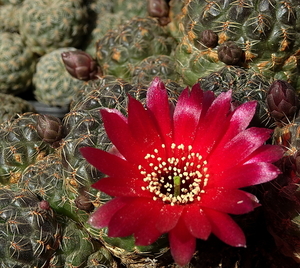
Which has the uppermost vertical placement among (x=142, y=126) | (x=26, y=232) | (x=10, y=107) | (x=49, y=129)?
(x=142, y=126)

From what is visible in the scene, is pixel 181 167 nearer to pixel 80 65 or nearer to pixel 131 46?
pixel 131 46

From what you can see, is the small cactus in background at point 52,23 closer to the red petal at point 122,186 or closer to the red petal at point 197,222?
the red petal at point 122,186

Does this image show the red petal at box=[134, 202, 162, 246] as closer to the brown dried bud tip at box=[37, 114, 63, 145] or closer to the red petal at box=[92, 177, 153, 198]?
the red petal at box=[92, 177, 153, 198]

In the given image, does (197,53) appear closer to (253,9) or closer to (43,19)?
(253,9)

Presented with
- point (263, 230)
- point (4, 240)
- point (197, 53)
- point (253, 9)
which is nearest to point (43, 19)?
point (197, 53)

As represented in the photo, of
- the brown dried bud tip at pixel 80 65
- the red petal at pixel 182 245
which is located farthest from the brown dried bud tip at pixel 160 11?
the red petal at pixel 182 245

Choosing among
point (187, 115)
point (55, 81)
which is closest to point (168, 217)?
point (187, 115)

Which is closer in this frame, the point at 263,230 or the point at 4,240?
the point at 4,240
